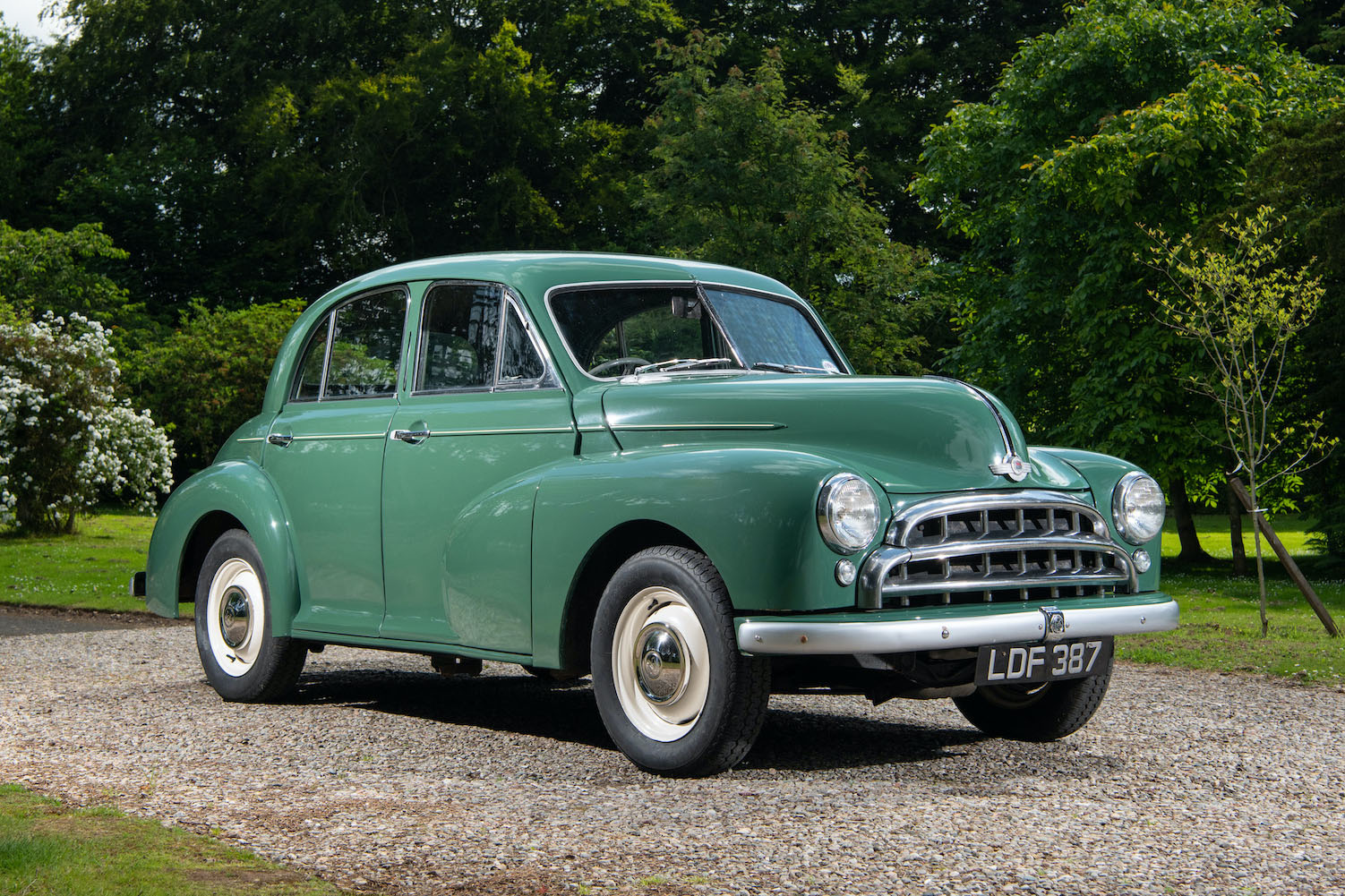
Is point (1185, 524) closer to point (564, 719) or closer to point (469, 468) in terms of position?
point (564, 719)

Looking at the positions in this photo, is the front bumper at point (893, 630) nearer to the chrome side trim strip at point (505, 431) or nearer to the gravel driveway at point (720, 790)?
the gravel driveway at point (720, 790)

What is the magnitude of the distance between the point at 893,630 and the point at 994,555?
2.18ft

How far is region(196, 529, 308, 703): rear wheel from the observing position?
7.39 meters

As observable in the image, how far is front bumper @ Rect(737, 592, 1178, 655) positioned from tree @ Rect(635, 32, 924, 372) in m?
17.9

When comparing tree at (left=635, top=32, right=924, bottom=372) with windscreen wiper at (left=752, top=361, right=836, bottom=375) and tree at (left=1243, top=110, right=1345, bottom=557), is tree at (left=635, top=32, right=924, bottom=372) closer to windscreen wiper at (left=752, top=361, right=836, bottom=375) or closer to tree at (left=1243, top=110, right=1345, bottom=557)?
tree at (left=1243, top=110, right=1345, bottom=557)

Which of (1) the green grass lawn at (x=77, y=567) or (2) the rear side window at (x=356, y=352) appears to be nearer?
(2) the rear side window at (x=356, y=352)

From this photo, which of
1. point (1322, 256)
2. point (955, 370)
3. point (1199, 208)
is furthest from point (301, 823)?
point (955, 370)

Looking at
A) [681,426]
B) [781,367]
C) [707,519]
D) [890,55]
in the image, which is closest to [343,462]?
[681,426]

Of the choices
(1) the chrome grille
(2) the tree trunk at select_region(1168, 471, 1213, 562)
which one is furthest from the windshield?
(2) the tree trunk at select_region(1168, 471, 1213, 562)

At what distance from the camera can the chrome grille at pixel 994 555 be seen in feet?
16.8

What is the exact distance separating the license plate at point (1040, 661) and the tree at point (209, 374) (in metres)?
30.2

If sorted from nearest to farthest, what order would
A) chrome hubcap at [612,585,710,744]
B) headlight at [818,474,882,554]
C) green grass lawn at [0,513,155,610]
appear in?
headlight at [818,474,882,554], chrome hubcap at [612,585,710,744], green grass lawn at [0,513,155,610]

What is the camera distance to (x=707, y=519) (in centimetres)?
526

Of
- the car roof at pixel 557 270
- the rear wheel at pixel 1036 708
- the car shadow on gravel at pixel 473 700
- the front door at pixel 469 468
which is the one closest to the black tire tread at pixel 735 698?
the front door at pixel 469 468
